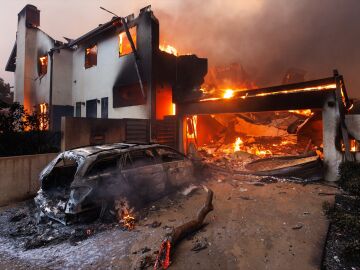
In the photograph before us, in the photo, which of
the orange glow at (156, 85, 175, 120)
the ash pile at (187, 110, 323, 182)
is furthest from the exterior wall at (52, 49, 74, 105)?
the ash pile at (187, 110, 323, 182)

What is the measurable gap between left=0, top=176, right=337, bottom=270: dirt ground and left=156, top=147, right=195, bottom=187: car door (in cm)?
68

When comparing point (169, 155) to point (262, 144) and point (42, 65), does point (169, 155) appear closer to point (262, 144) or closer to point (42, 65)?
point (262, 144)

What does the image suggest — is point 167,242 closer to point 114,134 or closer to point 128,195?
point 128,195

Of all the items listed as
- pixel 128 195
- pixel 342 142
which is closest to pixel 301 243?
pixel 128 195

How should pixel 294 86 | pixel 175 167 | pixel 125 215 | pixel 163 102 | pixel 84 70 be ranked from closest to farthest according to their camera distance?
pixel 125 215, pixel 175 167, pixel 294 86, pixel 163 102, pixel 84 70

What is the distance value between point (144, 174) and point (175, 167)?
1.27 meters

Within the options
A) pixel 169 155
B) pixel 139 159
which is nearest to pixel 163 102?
pixel 169 155

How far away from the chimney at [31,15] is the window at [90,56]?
5666 millimetres

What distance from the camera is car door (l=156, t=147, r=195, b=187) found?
6.84 metres

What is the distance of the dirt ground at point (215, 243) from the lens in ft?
12.5

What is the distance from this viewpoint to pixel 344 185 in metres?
7.66

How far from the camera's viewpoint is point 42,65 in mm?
18422

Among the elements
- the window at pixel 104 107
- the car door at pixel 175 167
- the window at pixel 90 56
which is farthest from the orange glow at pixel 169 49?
the car door at pixel 175 167

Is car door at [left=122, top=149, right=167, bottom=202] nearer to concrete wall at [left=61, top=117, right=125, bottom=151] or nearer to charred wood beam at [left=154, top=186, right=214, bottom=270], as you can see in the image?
charred wood beam at [left=154, top=186, right=214, bottom=270]
